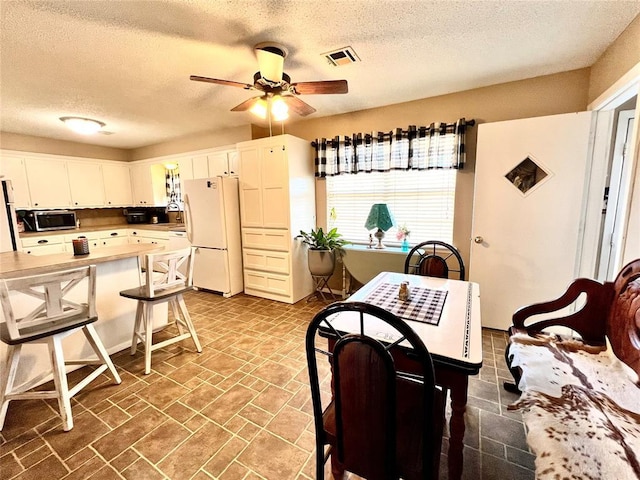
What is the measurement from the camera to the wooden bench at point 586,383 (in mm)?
879

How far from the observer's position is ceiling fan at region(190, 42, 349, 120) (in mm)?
1876

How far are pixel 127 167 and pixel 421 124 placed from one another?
5582 mm

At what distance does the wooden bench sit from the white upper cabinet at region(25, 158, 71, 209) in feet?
20.8

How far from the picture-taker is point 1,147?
4.00 metres

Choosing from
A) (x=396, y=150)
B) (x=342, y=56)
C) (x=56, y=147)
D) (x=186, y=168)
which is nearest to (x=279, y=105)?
(x=342, y=56)

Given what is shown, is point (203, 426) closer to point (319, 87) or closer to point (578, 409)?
point (578, 409)

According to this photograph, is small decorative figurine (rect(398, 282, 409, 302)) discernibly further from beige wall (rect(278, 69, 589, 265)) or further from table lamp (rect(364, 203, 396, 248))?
beige wall (rect(278, 69, 589, 265))

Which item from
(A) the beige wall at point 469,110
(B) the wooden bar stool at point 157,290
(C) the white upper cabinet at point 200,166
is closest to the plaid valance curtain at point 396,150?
(A) the beige wall at point 469,110

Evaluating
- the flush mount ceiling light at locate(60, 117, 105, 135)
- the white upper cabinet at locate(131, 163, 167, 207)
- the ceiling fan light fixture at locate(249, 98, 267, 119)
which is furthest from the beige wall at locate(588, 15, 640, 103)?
the white upper cabinet at locate(131, 163, 167, 207)

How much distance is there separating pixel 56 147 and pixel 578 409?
6862mm

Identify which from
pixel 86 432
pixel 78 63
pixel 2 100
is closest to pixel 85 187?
pixel 2 100

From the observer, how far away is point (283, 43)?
197 cm

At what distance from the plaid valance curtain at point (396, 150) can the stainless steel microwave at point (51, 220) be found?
4353mm

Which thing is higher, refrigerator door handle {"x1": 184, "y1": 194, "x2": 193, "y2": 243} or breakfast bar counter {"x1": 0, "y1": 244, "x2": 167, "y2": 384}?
refrigerator door handle {"x1": 184, "y1": 194, "x2": 193, "y2": 243}
